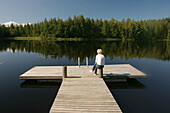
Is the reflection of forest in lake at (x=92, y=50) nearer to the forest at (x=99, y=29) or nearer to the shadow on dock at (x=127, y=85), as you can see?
the shadow on dock at (x=127, y=85)

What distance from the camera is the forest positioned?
81.2m

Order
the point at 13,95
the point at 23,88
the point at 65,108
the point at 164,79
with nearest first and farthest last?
the point at 65,108, the point at 13,95, the point at 23,88, the point at 164,79

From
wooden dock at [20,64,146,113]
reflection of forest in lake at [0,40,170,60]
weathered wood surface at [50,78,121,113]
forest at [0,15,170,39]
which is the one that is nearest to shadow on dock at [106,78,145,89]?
wooden dock at [20,64,146,113]

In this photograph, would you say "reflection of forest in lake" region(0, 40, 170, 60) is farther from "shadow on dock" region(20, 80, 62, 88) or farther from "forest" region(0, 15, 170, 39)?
"forest" region(0, 15, 170, 39)

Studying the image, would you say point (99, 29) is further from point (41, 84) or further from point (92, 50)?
point (41, 84)

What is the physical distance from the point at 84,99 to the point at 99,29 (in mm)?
86568

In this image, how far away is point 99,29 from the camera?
88625 millimetres

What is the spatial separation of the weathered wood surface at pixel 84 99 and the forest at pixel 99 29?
2973 inches

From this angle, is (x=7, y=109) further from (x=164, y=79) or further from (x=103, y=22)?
(x=103, y=22)

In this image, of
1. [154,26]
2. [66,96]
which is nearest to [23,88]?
[66,96]

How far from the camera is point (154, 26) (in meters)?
91.9

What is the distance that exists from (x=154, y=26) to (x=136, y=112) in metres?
104

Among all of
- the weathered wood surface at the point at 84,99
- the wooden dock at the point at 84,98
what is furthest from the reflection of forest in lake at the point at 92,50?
the weathered wood surface at the point at 84,99

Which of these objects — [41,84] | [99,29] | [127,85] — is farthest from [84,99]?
[99,29]
